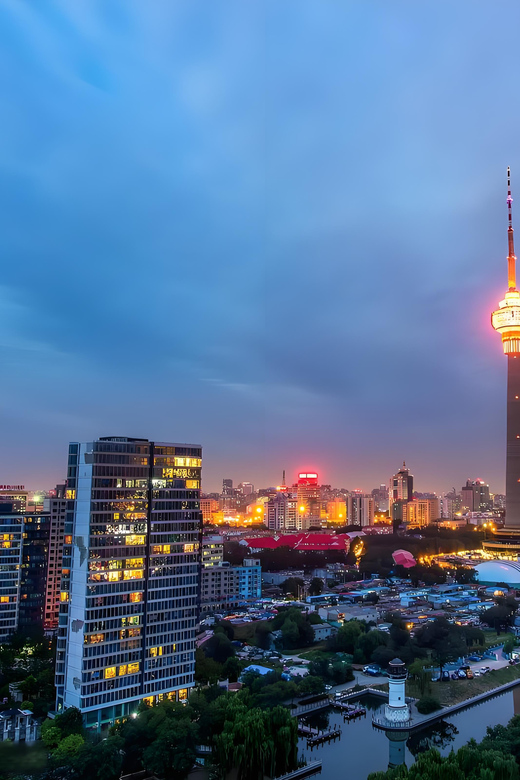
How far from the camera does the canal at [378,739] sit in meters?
24.4

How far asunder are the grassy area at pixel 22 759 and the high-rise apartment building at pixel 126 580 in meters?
2.35

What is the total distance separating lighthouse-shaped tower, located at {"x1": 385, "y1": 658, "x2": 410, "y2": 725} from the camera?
28203mm

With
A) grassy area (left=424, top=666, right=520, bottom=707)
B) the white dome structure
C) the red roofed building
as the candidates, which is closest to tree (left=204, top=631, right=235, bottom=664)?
grassy area (left=424, top=666, right=520, bottom=707)

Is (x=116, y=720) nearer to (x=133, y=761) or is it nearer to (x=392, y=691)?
(x=133, y=761)

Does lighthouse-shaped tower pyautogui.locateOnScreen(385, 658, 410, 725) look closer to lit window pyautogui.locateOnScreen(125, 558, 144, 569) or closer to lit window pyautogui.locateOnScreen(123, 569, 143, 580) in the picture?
lit window pyautogui.locateOnScreen(123, 569, 143, 580)

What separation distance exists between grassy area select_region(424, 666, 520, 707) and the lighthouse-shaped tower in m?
3.26

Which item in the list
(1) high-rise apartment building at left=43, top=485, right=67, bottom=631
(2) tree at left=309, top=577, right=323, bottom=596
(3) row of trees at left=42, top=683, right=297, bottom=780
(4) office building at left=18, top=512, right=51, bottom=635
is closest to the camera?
(3) row of trees at left=42, top=683, right=297, bottom=780

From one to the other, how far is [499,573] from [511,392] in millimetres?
25950

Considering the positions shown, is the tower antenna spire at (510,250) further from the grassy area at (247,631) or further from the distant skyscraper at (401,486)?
the distant skyscraper at (401,486)

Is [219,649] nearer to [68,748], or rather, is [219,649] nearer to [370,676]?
[370,676]

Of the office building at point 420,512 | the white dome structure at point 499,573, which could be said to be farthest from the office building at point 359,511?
the white dome structure at point 499,573

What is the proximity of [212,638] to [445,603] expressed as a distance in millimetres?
27483

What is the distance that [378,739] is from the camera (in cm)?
2714

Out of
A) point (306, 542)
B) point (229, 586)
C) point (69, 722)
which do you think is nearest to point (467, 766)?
point (69, 722)
